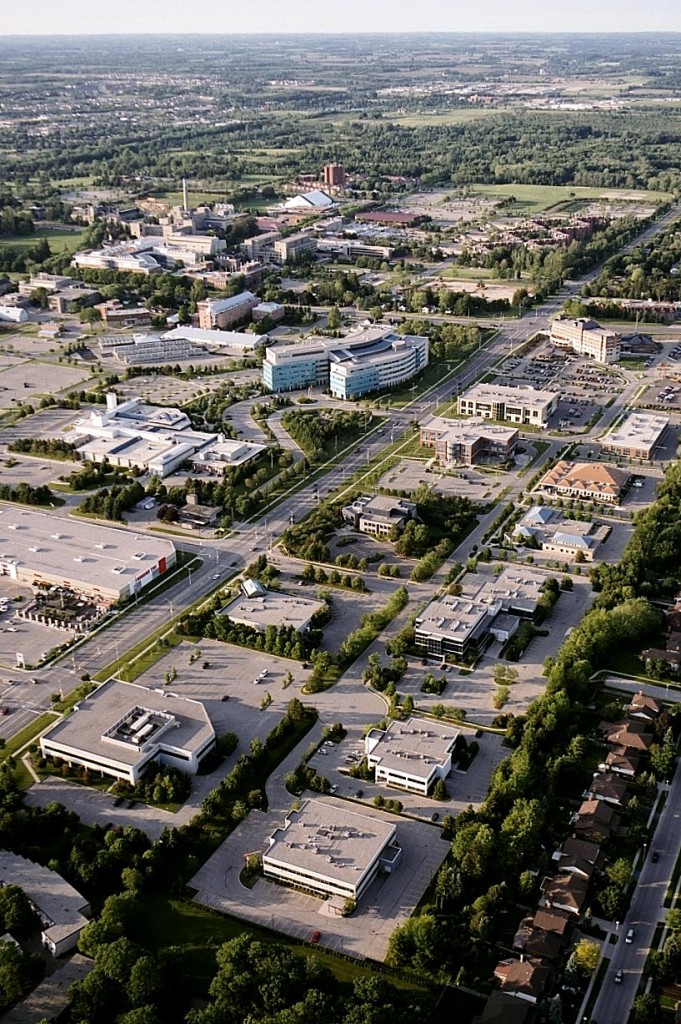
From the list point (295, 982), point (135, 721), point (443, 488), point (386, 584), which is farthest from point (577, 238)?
point (295, 982)

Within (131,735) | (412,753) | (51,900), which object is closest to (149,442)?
(131,735)

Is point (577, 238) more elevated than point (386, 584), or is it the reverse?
point (577, 238)

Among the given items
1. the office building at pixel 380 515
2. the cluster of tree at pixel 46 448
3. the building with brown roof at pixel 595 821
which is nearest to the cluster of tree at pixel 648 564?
the office building at pixel 380 515

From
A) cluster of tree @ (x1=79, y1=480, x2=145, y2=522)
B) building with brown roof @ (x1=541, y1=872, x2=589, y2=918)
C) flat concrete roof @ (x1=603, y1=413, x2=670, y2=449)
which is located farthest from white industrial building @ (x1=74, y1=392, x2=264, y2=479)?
building with brown roof @ (x1=541, y1=872, x2=589, y2=918)

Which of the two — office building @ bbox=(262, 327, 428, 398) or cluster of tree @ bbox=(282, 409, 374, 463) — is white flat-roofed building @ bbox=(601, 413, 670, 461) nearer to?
cluster of tree @ bbox=(282, 409, 374, 463)

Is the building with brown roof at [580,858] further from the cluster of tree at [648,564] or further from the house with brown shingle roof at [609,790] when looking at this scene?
the cluster of tree at [648,564]

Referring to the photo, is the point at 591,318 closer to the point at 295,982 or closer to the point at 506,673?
the point at 506,673

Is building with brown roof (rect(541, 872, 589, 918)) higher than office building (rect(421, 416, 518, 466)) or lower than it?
lower
